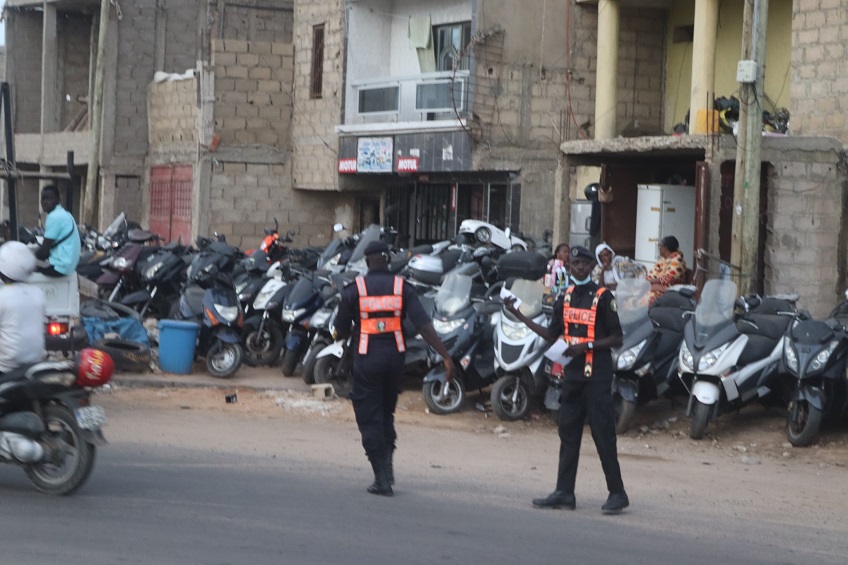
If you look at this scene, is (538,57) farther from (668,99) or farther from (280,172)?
(280,172)

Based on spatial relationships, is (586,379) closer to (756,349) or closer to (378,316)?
(378,316)

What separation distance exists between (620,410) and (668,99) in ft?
41.4

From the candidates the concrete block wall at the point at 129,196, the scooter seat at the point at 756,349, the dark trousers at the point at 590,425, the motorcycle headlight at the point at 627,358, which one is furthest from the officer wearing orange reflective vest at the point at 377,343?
the concrete block wall at the point at 129,196

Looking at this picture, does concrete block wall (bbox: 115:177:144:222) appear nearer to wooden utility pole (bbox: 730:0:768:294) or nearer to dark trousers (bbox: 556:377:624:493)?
wooden utility pole (bbox: 730:0:768:294)

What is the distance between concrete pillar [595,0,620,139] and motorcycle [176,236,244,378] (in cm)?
882

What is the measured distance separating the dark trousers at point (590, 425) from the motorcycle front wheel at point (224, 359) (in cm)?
715

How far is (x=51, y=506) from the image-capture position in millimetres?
7141

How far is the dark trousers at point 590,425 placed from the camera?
7.64 m

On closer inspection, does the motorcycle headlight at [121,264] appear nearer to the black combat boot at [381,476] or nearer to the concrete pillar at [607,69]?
the concrete pillar at [607,69]

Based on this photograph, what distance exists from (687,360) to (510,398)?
188 centimetres

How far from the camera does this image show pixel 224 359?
14.4 m

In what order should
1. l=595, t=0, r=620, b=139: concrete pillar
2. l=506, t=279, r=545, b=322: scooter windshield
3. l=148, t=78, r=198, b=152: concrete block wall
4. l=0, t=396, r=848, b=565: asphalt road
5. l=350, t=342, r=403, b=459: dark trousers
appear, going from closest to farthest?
1. l=0, t=396, r=848, b=565: asphalt road
2. l=350, t=342, r=403, b=459: dark trousers
3. l=506, t=279, r=545, b=322: scooter windshield
4. l=595, t=0, r=620, b=139: concrete pillar
5. l=148, t=78, r=198, b=152: concrete block wall

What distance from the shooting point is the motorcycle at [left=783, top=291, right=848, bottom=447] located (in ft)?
34.4

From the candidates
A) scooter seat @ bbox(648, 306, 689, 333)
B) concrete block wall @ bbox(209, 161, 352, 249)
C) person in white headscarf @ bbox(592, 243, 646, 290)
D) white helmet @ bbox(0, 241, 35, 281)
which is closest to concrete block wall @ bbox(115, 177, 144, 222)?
concrete block wall @ bbox(209, 161, 352, 249)
